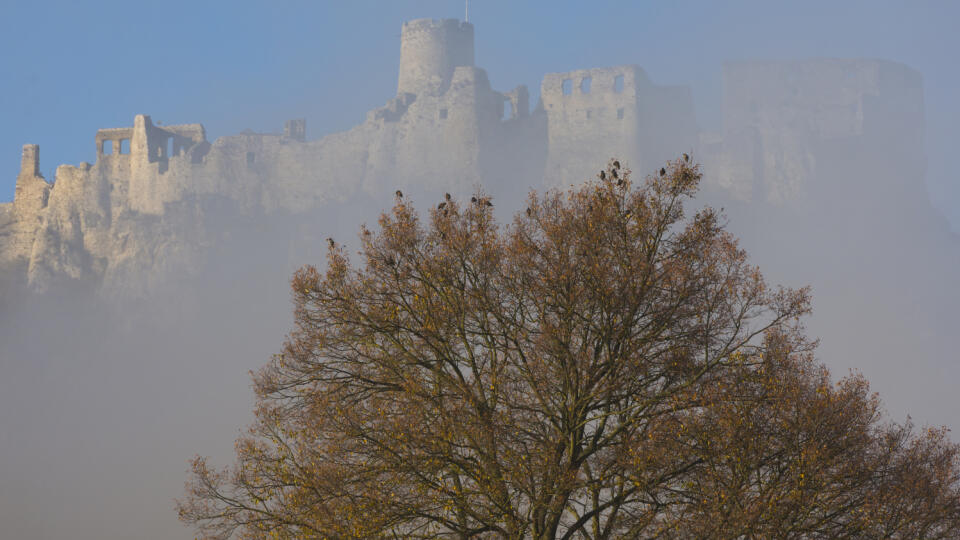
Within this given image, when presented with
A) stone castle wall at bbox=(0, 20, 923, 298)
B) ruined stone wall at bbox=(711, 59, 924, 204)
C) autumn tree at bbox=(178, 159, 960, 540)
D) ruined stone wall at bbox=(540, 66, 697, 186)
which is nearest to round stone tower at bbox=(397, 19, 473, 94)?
stone castle wall at bbox=(0, 20, 923, 298)

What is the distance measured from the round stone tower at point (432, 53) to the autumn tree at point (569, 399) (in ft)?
224

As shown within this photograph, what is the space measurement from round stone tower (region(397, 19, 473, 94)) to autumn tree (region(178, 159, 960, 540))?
68173 millimetres

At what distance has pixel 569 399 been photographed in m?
17.3

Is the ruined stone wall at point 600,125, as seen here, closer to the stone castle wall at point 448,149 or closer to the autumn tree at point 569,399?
the stone castle wall at point 448,149

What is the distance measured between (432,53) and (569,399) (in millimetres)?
70742

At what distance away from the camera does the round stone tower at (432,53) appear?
280 ft

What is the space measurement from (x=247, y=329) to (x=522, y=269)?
73.7 m

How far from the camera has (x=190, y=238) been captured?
87438mm

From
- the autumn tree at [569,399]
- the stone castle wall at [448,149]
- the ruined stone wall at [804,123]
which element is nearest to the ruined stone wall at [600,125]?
the stone castle wall at [448,149]

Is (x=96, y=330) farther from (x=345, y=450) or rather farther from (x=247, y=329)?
(x=345, y=450)

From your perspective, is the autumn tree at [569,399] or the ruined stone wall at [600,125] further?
the ruined stone wall at [600,125]

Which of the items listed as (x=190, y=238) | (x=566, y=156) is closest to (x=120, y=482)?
(x=190, y=238)

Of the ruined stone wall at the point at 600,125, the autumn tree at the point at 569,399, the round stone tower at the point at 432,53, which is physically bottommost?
the autumn tree at the point at 569,399

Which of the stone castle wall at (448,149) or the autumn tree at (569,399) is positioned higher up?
the stone castle wall at (448,149)
